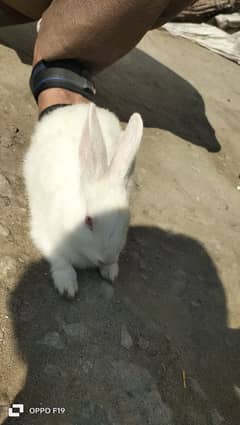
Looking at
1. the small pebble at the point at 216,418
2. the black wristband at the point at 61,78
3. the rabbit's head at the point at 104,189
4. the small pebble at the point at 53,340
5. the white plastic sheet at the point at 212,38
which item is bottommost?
the white plastic sheet at the point at 212,38

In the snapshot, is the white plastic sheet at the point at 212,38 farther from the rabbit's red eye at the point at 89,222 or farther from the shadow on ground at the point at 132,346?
the rabbit's red eye at the point at 89,222

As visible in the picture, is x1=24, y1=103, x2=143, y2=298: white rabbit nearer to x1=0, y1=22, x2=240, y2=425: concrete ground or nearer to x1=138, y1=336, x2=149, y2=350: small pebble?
x1=0, y1=22, x2=240, y2=425: concrete ground

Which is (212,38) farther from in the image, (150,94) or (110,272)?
(110,272)

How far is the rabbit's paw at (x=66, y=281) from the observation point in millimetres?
2553

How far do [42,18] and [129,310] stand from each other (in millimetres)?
2013

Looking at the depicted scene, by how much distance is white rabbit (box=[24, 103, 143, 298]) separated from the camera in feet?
8.01

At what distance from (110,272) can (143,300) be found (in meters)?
0.22

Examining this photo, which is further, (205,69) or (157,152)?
(205,69)

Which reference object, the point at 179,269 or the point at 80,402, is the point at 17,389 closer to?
the point at 80,402

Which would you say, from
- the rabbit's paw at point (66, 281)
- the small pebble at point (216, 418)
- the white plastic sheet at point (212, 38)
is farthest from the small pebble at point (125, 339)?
the white plastic sheet at point (212, 38)

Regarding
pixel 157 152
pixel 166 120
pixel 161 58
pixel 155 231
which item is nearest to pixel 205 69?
pixel 161 58

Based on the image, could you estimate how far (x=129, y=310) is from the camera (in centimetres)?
264

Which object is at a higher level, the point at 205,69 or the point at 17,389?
the point at 17,389

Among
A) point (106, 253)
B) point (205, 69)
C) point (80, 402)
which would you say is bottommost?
point (205, 69)
